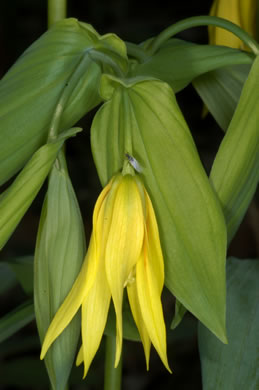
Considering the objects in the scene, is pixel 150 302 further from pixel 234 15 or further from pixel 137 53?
pixel 234 15

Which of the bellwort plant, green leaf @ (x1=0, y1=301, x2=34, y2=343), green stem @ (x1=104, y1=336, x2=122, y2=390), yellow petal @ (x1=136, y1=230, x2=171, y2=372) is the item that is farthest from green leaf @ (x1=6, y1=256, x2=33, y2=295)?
yellow petal @ (x1=136, y1=230, x2=171, y2=372)

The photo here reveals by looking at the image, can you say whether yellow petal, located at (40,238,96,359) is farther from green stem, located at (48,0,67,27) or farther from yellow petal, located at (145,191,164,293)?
green stem, located at (48,0,67,27)

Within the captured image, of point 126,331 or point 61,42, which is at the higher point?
point 61,42

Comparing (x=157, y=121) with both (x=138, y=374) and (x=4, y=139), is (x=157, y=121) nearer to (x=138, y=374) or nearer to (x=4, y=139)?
(x=4, y=139)

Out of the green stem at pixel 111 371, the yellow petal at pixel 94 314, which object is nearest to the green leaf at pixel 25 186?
the yellow petal at pixel 94 314

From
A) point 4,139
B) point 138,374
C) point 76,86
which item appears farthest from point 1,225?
point 138,374

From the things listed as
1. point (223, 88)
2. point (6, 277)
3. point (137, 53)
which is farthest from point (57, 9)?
point (6, 277)

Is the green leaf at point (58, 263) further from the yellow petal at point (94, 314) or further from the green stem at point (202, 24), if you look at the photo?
the green stem at point (202, 24)
